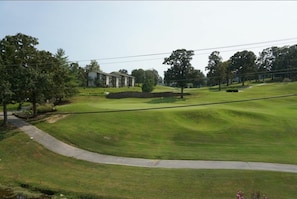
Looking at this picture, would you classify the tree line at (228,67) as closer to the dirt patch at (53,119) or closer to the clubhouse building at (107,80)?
the dirt patch at (53,119)

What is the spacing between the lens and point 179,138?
92.8 feet

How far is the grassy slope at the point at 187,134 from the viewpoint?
960 inches

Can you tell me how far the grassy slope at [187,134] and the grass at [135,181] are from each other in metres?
3.31

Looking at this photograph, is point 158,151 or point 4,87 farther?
point 4,87

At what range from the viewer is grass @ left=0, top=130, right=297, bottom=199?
55.6 feet

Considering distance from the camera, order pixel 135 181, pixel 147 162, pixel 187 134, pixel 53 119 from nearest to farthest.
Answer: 1. pixel 135 181
2. pixel 147 162
3. pixel 187 134
4. pixel 53 119

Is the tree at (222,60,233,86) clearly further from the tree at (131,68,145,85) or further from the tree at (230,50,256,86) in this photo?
the tree at (131,68,145,85)

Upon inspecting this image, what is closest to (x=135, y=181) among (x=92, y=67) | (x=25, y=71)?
(x=25, y=71)

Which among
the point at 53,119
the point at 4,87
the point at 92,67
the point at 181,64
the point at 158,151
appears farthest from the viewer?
the point at 92,67

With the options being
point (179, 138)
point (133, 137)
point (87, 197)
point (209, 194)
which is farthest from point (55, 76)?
point (209, 194)

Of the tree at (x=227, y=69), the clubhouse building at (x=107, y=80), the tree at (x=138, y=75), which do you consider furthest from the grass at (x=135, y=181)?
the tree at (x=138, y=75)

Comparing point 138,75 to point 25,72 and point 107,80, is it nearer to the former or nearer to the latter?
point 107,80

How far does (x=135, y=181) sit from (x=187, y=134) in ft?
36.8

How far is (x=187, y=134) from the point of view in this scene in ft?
95.5
